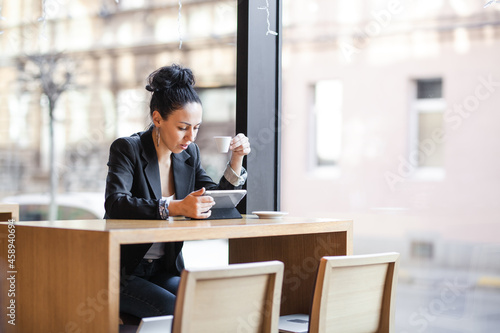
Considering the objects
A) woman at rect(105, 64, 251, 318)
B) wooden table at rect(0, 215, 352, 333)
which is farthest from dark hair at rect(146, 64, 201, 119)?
wooden table at rect(0, 215, 352, 333)

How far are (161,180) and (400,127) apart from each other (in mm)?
4229

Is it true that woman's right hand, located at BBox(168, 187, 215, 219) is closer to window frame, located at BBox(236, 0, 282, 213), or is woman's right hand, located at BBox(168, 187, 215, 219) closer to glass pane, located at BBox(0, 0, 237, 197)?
window frame, located at BBox(236, 0, 282, 213)

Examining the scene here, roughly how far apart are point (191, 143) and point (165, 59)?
5.77 meters

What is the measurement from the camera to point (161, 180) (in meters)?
2.17

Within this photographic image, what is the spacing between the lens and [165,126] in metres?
2.14

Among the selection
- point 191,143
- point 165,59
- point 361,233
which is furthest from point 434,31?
point 191,143

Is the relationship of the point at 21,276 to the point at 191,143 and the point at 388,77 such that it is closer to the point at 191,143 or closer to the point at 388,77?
the point at 191,143

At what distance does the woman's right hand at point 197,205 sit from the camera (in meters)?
1.82

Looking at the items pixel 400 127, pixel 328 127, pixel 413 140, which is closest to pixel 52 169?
pixel 328 127

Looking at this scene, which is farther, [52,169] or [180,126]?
[52,169]

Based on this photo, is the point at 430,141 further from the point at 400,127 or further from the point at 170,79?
the point at 170,79

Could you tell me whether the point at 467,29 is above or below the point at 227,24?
below

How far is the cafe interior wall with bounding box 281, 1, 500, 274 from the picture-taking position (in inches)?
204

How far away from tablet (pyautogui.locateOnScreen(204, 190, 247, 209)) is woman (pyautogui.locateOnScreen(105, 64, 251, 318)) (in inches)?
2.2
